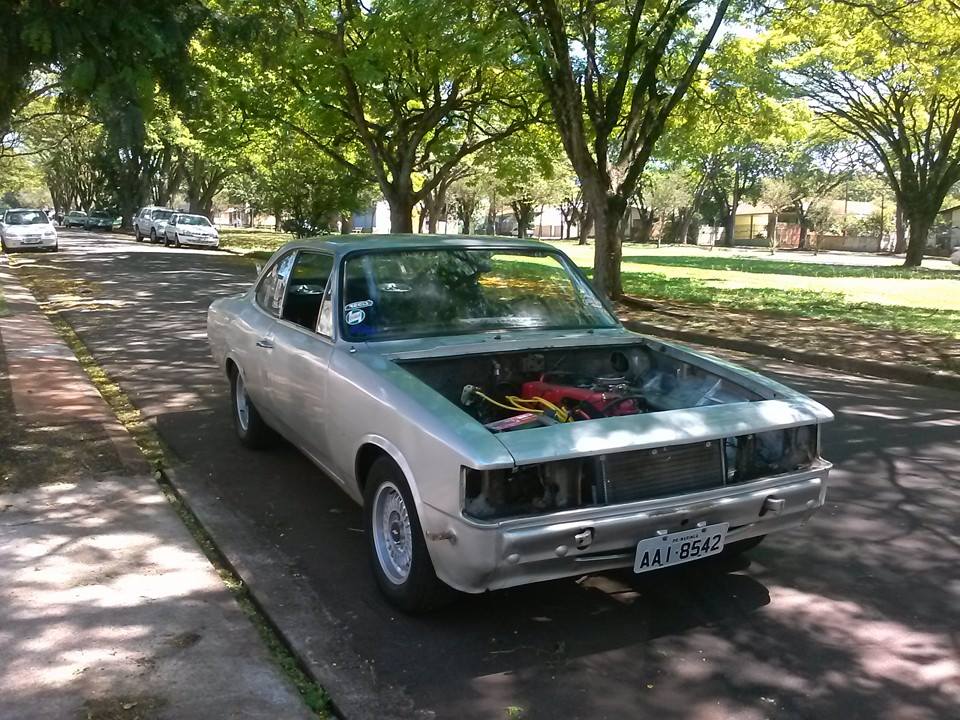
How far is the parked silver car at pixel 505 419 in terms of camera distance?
3.19m

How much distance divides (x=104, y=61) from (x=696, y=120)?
13.9m

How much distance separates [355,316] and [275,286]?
1.41 meters

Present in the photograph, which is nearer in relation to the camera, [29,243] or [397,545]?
[397,545]

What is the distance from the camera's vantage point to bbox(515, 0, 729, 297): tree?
1377cm

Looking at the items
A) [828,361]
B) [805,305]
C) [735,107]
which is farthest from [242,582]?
[735,107]

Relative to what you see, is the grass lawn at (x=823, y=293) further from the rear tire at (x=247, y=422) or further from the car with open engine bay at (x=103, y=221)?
the car with open engine bay at (x=103, y=221)

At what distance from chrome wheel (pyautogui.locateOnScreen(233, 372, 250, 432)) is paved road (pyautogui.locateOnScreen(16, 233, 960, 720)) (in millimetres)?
211

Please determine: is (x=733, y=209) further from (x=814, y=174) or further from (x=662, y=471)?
(x=662, y=471)

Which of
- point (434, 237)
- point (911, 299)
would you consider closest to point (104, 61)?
point (434, 237)

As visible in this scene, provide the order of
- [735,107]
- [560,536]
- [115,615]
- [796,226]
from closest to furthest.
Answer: [560,536] < [115,615] < [735,107] < [796,226]

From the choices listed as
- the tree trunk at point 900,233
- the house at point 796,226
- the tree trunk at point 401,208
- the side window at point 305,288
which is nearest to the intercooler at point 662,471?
the side window at point 305,288

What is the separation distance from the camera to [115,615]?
358 centimetres

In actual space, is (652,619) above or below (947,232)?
below

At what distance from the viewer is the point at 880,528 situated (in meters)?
4.73
